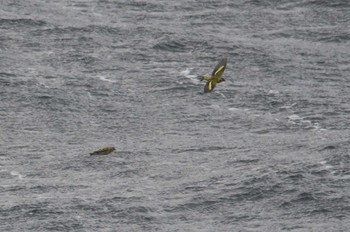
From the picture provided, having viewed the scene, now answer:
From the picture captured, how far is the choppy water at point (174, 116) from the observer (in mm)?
68125

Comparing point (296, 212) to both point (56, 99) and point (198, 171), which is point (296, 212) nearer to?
point (198, 171)

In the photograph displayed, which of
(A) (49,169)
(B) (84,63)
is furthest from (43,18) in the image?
(A) (49,169)

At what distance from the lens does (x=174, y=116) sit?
84812 mm

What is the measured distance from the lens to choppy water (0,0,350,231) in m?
68.1

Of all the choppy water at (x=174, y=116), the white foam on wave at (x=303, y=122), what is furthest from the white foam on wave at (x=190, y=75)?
the white foam on wave at (x=303, y=122)

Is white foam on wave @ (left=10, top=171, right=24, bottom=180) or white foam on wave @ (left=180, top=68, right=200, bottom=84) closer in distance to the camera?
white foam on wave @ (left=10, top=171, right=24, bottom=180)

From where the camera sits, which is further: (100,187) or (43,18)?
(43,18)

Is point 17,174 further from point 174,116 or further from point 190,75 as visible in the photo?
point 190,75

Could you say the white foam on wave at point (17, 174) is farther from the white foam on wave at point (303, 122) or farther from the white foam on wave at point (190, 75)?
the white foam on wave at point (190, 75)

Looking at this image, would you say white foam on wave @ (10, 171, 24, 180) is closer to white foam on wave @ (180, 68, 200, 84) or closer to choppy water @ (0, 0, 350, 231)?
choppy water @ (0, 0, 350, 231)

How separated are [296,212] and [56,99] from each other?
25.1 m

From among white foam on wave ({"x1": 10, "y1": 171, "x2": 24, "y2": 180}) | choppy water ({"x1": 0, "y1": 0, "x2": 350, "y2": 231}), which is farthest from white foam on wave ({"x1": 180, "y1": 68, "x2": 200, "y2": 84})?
white foam on wave ({"x1": 10, "y1": 171, "x2": 24, "y2": 180})

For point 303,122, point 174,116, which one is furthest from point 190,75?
point 303,122

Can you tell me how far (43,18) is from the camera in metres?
105
